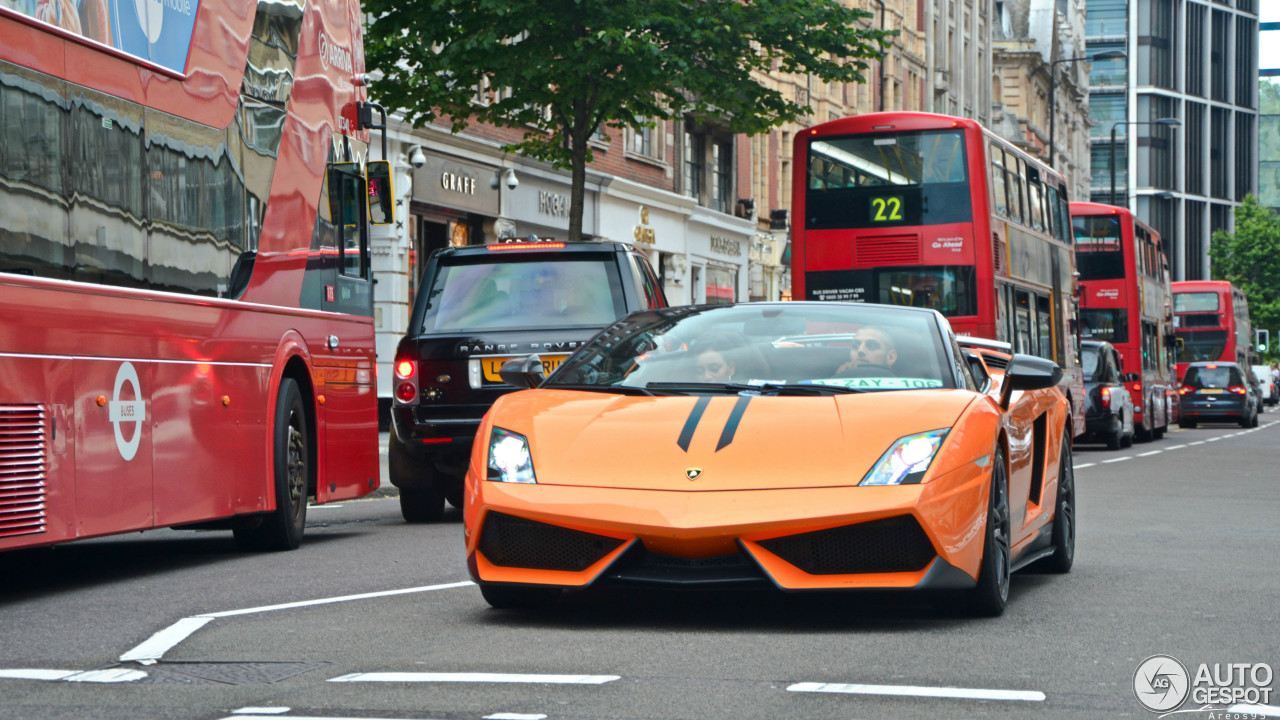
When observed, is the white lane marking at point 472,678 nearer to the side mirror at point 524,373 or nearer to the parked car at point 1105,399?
the side mirror at point 524,373

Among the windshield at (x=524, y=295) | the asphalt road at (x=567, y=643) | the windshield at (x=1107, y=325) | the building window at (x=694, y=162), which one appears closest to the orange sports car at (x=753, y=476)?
the asphalt road at (x=567, y=643)

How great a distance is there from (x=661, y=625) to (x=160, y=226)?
368 cm

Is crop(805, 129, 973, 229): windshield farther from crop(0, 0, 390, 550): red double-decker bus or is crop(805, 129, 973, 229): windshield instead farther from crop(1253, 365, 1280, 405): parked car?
crop(1253, 365, 1280, 405): parked car

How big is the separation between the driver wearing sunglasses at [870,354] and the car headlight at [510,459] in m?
1.34

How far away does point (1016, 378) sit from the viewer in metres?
7.76

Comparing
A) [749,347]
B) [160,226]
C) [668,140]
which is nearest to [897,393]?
[749,347]

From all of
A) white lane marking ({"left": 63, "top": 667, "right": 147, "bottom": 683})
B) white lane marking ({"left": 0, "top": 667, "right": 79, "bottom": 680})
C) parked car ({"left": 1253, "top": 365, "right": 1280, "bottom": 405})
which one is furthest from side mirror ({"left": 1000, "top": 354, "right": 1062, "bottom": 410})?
parked car ({"left": 1253, "top": 365, "right": 1280, "bottom": 405})

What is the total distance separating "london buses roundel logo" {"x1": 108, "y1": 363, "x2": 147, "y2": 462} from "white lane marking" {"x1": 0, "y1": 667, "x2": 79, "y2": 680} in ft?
9.00

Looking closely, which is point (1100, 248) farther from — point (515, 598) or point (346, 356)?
point (515, 598)

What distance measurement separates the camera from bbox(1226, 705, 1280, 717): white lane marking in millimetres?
5060

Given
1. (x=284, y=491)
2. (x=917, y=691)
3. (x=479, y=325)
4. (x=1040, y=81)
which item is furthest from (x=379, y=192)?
(x=1040, y=81)

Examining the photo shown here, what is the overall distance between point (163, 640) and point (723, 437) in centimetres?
208

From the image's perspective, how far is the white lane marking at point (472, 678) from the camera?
555 cm

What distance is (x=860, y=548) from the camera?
6562 mm
